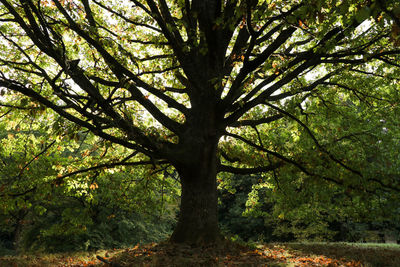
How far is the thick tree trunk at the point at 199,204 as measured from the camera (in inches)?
271

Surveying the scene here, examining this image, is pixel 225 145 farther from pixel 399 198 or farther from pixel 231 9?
pixel 399 198

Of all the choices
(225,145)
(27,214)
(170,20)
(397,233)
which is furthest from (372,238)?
(27,214)

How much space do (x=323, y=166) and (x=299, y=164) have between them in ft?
1.98

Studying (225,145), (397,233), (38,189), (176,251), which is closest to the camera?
(176,251)

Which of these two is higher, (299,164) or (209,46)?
(209,46)

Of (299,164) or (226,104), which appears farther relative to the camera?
(299,164)

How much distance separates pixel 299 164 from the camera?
7.44 m

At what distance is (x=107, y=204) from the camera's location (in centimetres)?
1719

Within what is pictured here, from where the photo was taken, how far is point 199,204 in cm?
712

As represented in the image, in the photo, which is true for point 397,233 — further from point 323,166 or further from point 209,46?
point 209,46

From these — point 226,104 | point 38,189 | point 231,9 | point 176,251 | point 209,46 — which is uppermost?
point 231,9

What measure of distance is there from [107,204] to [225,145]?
10.4 m

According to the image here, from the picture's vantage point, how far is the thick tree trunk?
689cm

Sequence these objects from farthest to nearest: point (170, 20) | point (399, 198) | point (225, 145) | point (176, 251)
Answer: point (225, 145) < point (170, 20) < point (176, 251) < point (399, 198)
